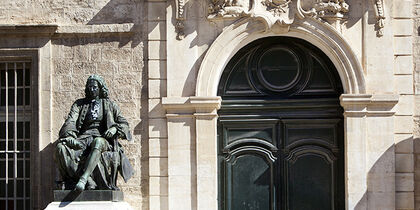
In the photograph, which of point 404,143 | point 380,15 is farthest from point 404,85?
point 380,15

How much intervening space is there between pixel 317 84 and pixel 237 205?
6.64 feet

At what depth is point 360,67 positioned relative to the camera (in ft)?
43.4

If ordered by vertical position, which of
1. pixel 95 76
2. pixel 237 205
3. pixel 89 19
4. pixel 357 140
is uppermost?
pixel 89 19

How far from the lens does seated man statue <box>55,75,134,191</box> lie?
12.4 meters

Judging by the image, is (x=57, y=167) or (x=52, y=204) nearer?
(x=52, y=204)

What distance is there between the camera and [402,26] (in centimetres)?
1332

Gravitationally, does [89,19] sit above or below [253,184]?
above

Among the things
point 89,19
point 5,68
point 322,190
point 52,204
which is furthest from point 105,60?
point 322,190

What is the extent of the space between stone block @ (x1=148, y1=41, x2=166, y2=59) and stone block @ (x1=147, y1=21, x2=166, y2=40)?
0.07 m

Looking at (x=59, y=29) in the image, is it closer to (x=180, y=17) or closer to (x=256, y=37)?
(x=180, y=17)

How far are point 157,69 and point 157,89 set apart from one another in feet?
0.92

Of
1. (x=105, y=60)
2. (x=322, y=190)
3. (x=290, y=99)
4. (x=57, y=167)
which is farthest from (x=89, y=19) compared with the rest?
(x=322, y=190)

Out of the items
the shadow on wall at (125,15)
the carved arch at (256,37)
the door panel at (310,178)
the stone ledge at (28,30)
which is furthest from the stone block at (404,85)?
the stone ledge at (28,30)

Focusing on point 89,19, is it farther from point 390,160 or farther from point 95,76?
point 390,160
